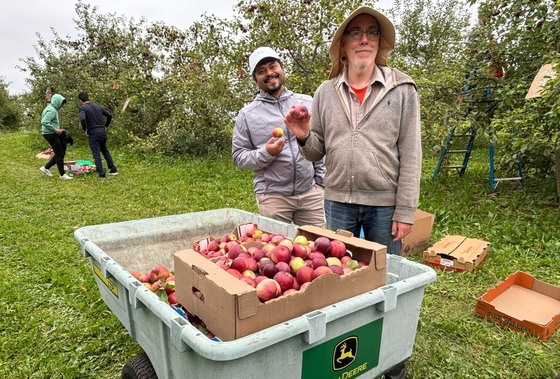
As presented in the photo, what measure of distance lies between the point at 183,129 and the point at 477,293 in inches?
361

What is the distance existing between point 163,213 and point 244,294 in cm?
528

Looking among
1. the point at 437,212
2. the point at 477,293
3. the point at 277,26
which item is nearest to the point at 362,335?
the point at 477,293

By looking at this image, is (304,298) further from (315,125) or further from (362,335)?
(315,125)

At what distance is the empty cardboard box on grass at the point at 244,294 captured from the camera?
4.38 ft

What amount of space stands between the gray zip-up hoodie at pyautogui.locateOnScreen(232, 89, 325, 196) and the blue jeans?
1.64 ft

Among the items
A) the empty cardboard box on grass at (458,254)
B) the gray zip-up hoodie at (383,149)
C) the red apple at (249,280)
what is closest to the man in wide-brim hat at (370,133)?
the gray zip-up hoodie at (383,149)

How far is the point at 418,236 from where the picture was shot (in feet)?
15.0

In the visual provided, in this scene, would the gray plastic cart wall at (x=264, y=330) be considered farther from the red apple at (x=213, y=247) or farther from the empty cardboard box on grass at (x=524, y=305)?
the empty cardboard box on grass at (x=524, y=305)

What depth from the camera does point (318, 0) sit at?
8680 millimetres

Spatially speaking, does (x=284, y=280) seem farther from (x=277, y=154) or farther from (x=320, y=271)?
(x=277, y=154)

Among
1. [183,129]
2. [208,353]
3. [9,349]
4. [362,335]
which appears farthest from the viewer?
[183,129]

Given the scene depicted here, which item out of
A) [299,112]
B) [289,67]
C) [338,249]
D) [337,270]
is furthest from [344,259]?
[289,67]

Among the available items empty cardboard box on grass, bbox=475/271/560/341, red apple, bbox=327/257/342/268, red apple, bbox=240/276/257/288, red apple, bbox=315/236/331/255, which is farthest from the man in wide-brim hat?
empty cardboard box on grass, bbox=475/271/560/341

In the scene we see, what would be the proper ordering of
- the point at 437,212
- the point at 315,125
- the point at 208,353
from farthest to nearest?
the point at 437,212 → the point at 315,125 → the point at 208,353
